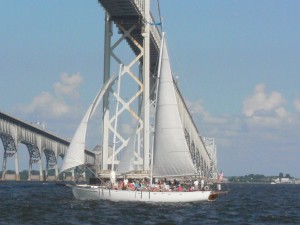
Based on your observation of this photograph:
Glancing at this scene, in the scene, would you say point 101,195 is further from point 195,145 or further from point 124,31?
point 195,145

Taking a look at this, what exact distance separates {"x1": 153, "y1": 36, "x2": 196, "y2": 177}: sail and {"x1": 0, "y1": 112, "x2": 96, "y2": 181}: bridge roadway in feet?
226

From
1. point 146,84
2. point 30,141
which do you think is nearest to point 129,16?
point 146,84

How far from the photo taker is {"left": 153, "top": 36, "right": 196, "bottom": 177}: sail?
5078cm

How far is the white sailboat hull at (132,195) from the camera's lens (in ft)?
158

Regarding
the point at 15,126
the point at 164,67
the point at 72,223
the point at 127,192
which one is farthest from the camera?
the point at 15,126

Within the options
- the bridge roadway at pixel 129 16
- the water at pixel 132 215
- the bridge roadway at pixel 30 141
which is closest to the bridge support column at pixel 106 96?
the bridge roadway at pixel 129 16

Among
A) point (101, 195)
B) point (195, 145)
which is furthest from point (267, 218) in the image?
point (195, 145)

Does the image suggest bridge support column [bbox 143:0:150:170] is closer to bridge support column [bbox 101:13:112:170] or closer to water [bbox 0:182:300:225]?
bridge support column [bbox 101:13:112:170]

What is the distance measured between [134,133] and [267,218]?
→ 15129 millimetres

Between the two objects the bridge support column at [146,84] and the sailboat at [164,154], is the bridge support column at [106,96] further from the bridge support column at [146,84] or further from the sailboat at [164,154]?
the sailboat at [164,154]

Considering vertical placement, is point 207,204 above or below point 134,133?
below

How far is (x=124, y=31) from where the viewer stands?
2461 inches

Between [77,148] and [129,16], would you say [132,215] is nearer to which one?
[77,148]

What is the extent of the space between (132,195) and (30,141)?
93.4 metres
